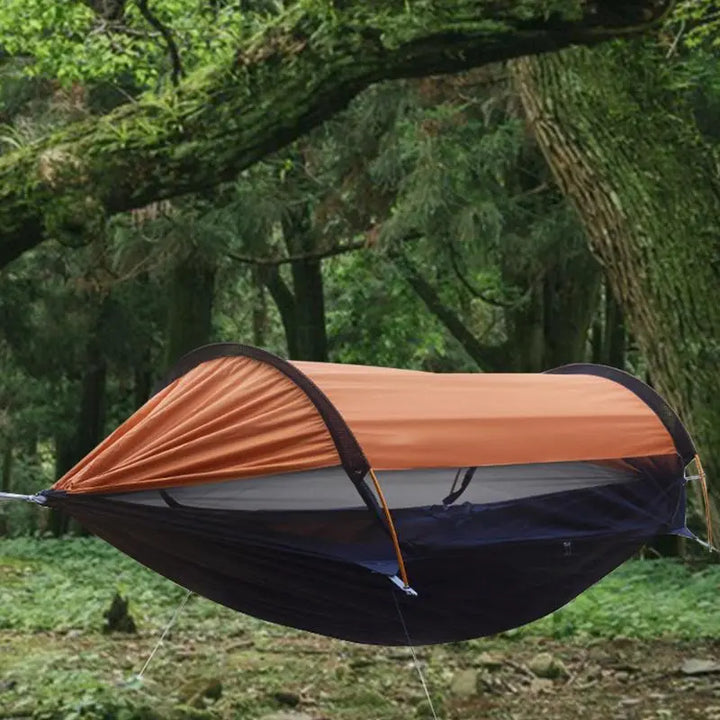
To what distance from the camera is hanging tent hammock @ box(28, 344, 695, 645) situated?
147 inches

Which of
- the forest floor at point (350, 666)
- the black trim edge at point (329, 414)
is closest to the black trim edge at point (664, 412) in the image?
the forest floor at point (350, 666)

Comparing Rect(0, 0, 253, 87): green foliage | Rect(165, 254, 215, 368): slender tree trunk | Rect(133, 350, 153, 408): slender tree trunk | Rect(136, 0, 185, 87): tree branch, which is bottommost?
Rect(133, 350, 153, 408): slender tree trunk

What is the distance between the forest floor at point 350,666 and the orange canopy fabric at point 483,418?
1252mm

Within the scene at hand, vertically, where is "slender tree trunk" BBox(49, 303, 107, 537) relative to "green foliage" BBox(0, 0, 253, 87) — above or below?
below

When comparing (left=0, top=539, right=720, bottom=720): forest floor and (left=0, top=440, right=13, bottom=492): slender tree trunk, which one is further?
(left=0, top=440, right=13, bottom=492): slender tree trunk

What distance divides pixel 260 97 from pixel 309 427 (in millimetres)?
1362

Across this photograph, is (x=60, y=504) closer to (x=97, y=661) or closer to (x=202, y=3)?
(x=97, y=661)

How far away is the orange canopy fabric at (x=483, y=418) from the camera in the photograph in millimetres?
3762

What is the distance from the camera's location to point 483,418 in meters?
4.00

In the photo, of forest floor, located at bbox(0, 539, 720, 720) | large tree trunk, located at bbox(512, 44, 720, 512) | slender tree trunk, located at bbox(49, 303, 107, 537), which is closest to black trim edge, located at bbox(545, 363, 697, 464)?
large tree trunk, located at bbox(512, 44, 720, 512)

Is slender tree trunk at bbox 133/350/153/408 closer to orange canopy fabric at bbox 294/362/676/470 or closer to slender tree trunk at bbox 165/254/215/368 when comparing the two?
slender tree trunk at bbox 165/254/215/368

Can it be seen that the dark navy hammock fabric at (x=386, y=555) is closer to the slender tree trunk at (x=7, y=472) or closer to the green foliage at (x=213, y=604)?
the green foliage at (x=213, y=604)

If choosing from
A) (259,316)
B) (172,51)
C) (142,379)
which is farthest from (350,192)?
(172,51)

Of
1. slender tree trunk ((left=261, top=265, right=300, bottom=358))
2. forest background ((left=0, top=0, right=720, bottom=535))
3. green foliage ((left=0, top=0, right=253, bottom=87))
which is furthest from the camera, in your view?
slender tree trunk ((left=261, top=265, right=300, bottom=358))
